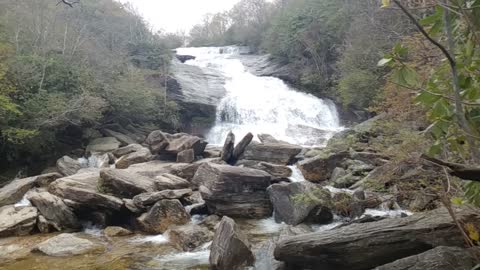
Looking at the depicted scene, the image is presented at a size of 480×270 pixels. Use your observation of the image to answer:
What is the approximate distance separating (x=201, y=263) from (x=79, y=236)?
3.29m

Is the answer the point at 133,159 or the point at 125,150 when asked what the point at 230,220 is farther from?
the point at 125,150

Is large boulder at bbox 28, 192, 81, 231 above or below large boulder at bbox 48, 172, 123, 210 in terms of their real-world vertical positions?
below

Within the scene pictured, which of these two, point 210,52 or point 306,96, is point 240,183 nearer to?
point 306,96

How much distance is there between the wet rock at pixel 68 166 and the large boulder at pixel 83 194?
3.53m

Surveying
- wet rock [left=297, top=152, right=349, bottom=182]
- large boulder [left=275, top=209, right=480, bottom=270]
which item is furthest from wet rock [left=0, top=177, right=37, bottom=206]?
large boulder [left=275, top=209, right=480, bottom=270]

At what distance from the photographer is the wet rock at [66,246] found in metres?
7.64

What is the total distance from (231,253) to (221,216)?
345 centimetres

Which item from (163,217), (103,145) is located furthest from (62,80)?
(163,217)

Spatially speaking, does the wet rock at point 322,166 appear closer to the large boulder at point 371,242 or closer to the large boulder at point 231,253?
the large boulder at point 231,253

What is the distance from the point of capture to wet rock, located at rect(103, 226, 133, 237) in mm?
8906

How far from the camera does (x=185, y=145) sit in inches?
607

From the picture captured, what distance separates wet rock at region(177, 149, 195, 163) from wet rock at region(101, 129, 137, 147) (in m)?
4.66

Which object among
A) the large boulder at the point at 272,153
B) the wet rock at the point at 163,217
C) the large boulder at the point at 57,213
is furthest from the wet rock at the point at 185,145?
the wet rock at the point at 163,217

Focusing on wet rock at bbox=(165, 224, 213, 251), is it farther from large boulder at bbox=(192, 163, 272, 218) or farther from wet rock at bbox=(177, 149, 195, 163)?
wet rock at bbox=(177, 149, 195, 163)
